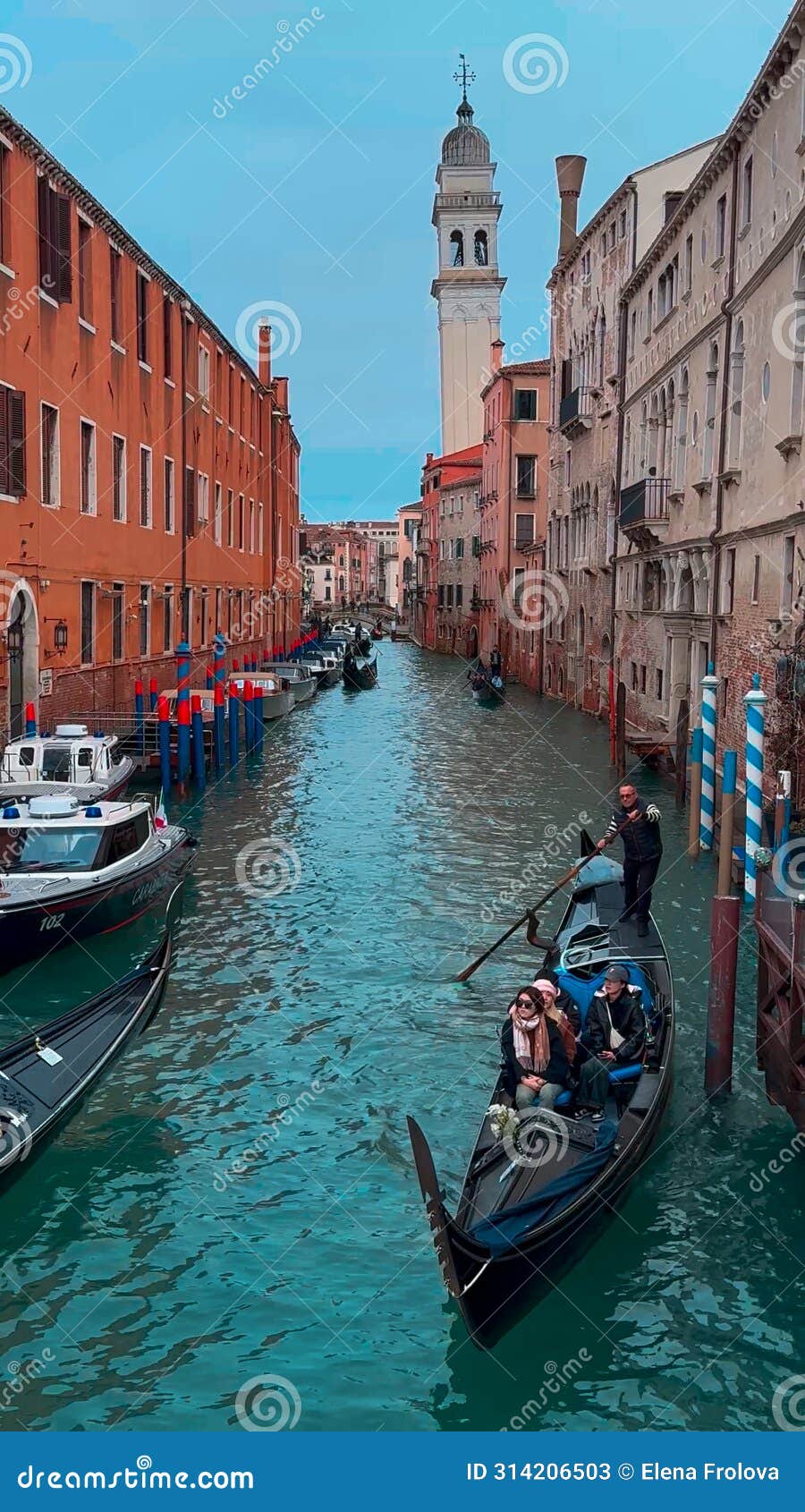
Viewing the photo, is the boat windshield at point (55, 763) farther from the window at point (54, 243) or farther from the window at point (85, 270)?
the window at point (85, 270)

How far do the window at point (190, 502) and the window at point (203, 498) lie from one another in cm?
93

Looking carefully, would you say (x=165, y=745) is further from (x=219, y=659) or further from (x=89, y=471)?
(x=219, y=659)

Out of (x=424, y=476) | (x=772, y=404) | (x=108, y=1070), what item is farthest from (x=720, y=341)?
(x=424, y=476)

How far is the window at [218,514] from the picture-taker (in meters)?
34.6

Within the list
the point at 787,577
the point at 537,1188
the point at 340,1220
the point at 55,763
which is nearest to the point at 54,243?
the point at 55,763

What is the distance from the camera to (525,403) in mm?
49469

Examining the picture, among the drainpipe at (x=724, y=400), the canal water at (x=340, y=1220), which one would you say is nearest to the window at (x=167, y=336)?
the drainpipe at (x=724, y=400)

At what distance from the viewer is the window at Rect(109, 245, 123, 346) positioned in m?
23.1

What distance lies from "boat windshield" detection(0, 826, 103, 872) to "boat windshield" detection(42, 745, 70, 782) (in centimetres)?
347

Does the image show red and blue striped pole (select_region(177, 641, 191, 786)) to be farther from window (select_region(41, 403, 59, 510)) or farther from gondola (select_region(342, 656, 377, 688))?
gondola (select_region(342, 656, 377, 688))

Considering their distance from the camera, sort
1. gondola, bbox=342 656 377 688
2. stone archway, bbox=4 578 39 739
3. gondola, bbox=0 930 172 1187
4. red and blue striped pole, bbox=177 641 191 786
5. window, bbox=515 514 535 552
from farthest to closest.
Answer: window, bbox=515 514 535 552
gondola, bbox=342 656 377 688
red and blue striped pole, bbox=177 641 191 786
stone archway, bbox=4 578 39 739
gondola, bbox=0 930 172 1187

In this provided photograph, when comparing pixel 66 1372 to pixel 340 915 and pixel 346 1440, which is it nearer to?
pixel 346 1440

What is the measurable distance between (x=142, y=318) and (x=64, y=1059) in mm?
19436

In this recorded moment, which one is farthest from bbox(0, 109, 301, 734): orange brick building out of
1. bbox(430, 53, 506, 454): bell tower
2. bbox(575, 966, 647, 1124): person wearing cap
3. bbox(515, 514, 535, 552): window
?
bbox(430, 53, 506, 454): bell tower
